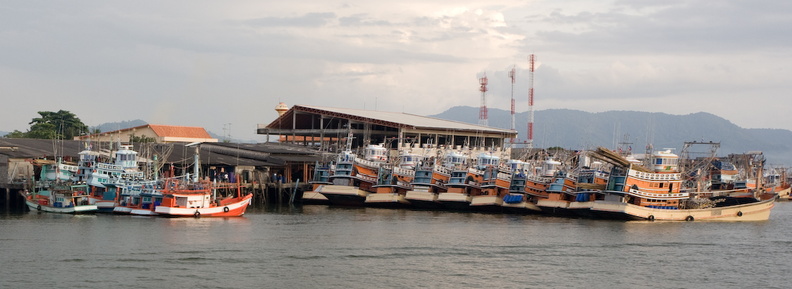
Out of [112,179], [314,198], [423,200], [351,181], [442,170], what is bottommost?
[314,198]

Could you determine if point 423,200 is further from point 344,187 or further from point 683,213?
point 683,213

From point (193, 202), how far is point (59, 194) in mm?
8834

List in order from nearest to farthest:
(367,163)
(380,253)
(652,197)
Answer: (380,253), (652,197), (367,163)

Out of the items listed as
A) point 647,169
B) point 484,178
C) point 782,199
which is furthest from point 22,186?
point 782,199

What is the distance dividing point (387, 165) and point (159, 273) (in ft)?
125

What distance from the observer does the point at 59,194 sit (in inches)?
2226

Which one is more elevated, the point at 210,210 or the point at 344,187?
the point at 344,187

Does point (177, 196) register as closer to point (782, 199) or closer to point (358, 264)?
point (358, 264)

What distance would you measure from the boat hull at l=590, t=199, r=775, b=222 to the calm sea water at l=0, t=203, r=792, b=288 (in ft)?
2.96

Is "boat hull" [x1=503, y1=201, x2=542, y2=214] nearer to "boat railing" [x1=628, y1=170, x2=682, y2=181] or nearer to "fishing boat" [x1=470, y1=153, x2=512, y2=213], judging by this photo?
"fishing boat" [x1=470, y1=153, x2=512, y2=213]

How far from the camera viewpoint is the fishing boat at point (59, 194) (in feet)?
183

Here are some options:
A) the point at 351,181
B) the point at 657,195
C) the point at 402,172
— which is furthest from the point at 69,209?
the point at 657,195

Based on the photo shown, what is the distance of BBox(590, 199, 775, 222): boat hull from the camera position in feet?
187

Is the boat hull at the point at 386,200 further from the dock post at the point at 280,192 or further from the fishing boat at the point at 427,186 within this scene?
the dock post at the point at 280,192
